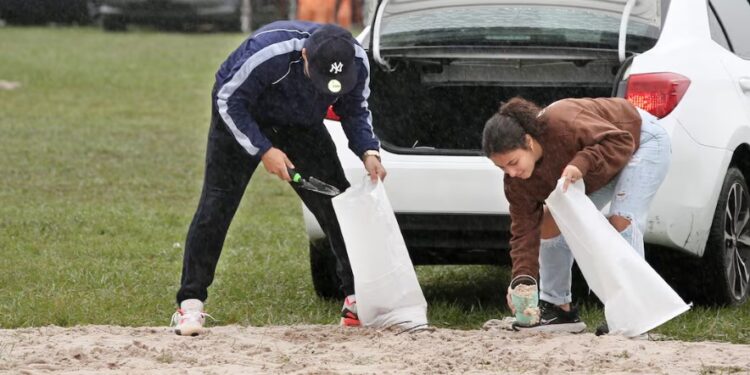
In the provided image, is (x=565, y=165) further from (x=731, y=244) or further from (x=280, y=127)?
(x=731, y=244)

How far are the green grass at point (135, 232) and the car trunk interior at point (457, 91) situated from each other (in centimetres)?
86

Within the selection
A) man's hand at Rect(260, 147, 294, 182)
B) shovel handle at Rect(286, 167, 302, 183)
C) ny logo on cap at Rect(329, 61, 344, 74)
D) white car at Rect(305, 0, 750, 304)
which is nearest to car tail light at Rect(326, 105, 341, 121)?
white car at Rect(305, 0, 750, 304)

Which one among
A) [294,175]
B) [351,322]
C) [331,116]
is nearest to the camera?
[294,175]

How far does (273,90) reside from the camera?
633 cm

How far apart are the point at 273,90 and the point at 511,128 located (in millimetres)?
1067

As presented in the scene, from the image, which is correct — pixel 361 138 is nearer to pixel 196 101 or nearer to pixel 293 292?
pixel 293 292

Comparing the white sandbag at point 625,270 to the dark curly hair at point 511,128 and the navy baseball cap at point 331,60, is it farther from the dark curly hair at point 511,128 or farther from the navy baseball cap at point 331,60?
the navy baseball cap at point 331,60

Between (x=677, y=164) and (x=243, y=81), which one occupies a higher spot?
(x=243, y=81)

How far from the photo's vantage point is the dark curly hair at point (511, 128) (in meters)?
5.87

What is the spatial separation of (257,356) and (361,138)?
121 cm

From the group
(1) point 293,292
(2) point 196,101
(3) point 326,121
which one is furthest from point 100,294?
(2) point 196,101

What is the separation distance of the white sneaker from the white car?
81 cm

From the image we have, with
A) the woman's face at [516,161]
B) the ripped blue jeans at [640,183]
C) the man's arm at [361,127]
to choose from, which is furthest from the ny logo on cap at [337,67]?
the ripped blue jeans at [640,183]

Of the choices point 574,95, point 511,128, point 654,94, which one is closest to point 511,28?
point 574,95
